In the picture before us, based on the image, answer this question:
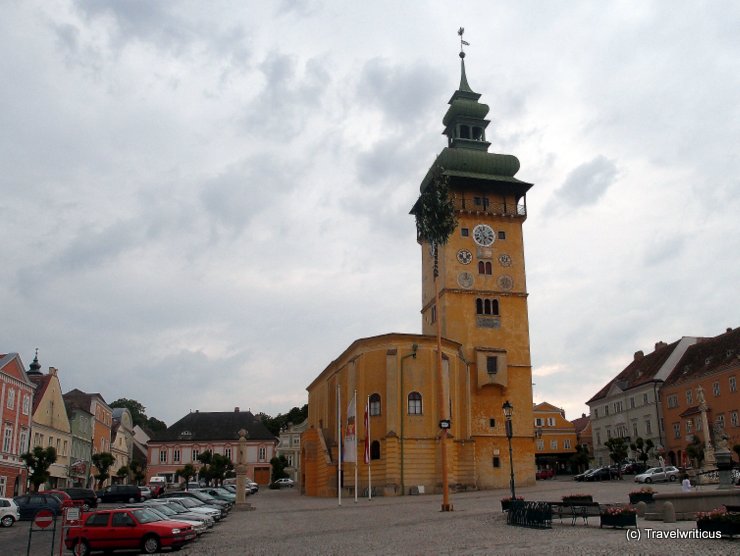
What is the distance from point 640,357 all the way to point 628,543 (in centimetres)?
7916

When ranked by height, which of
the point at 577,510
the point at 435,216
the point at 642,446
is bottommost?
the point at 577,510

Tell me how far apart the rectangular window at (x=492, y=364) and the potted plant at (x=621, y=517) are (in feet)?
120

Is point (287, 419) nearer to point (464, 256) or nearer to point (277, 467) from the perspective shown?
point (277, 467)

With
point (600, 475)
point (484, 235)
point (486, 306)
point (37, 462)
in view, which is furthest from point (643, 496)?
point (37, 462)

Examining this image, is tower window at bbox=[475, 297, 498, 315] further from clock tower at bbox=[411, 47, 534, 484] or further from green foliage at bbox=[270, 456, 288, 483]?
green foliage at bbox=[270, 456, 288, 483]

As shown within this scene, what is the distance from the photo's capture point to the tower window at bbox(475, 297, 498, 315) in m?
60.5

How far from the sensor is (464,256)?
61.3 m

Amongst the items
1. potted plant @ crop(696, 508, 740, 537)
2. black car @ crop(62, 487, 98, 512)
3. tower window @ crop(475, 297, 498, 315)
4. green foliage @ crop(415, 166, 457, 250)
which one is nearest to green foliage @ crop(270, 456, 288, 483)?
tower window @ crop(475, 297, 498, 315)

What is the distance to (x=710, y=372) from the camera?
70062mm

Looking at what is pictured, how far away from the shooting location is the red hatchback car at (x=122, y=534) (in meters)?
22.2

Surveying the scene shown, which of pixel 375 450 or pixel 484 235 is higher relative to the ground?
pixel 484 235

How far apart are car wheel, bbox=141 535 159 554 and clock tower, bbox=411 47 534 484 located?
3600cm

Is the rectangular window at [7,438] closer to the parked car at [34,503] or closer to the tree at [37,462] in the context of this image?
the tree at [37,462]

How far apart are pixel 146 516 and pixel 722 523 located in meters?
16.7
